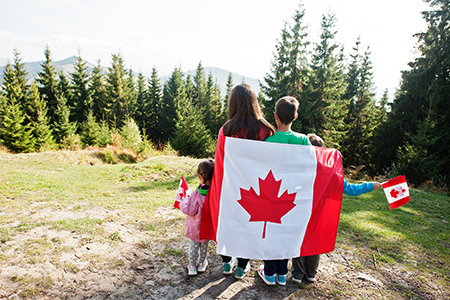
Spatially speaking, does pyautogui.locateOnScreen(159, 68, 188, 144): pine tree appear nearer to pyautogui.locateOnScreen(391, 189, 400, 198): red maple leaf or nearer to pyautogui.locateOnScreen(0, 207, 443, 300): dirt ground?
pyautogui.locateOnScreen(0, 207, 443, 300): dirt ground

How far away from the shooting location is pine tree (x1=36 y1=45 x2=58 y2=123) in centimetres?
2836

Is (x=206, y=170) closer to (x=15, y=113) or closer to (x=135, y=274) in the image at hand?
(x=135, y=274)

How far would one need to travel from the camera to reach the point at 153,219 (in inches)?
187

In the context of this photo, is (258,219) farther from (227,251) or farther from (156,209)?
(156,209)

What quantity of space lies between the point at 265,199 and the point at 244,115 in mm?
938

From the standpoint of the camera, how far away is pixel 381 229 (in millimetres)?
4949

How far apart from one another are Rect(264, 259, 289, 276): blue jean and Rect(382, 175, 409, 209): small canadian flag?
148cm

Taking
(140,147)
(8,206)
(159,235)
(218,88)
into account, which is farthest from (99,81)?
(159,235)

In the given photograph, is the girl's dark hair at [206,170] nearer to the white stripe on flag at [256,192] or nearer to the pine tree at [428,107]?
the white stripe on flag at [256,192]

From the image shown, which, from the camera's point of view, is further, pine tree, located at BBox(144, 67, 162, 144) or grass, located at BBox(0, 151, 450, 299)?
pine tree, located at BBox(144, 67, 162, 144)

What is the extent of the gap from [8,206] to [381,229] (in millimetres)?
7340

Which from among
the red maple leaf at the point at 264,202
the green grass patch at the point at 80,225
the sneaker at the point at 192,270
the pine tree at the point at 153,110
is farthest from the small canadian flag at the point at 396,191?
the pine tree at the point at 153,110

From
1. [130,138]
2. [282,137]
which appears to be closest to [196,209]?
[282,137]

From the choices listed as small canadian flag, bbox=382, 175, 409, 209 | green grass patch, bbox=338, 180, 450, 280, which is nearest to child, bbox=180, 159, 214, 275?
small canadian flag, bbox=382, 175, 409, 209
